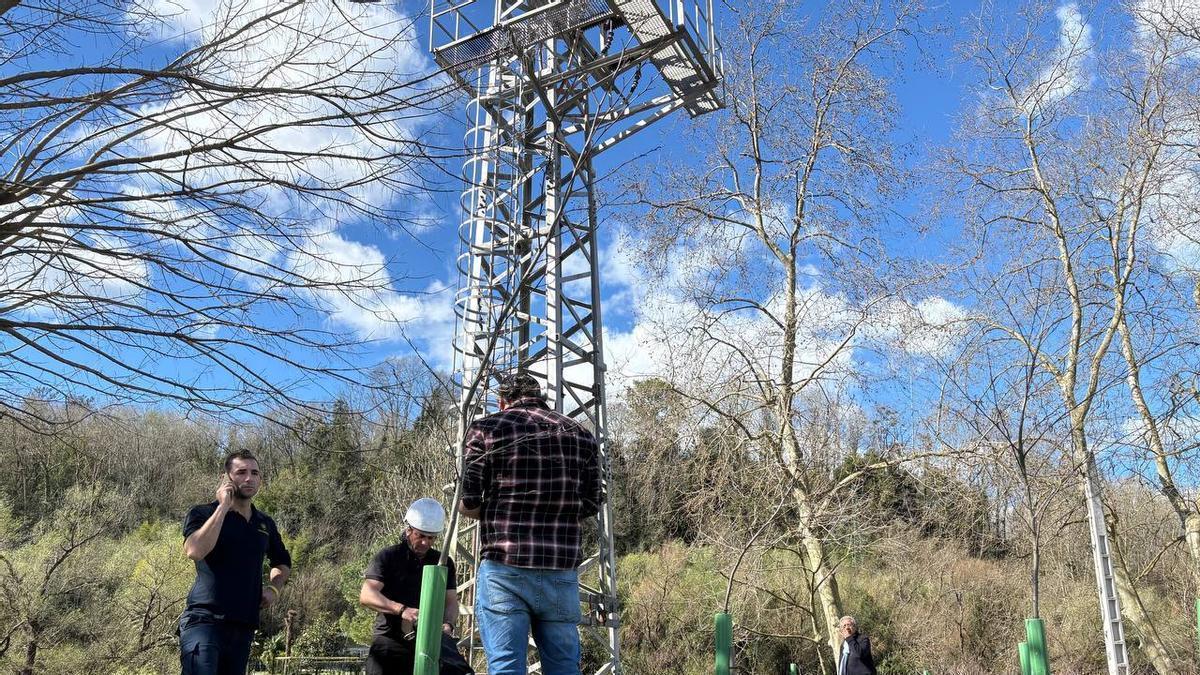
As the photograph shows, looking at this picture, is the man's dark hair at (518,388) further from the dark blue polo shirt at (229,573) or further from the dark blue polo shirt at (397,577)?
the dark blue polo shirt at (229,573)

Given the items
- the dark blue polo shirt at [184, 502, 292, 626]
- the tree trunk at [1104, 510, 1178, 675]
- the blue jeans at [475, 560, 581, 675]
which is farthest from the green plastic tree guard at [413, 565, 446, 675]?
the tree trunk at [1104, 510, 1178, 675]

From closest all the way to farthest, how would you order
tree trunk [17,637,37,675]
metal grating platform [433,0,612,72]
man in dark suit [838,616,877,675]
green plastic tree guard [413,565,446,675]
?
green plastic tree guard [413,565,446,675] < metal grating platform [433,0,612,72] < man in dark suit [838,616,877,675] < tree trunk [17,637,37,675]

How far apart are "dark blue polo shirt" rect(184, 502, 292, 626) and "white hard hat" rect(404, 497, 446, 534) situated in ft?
2.19

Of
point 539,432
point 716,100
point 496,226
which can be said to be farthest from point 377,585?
point 716,100

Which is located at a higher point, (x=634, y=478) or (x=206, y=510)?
(x=634, y=478)

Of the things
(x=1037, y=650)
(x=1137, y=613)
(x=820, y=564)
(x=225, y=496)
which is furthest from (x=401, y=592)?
(x=1137, y=613)

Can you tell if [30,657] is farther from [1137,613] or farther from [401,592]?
[1137,613]

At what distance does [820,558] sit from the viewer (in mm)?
11984

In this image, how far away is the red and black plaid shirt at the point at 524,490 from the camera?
2.91 m

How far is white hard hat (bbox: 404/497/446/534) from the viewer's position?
3779mm

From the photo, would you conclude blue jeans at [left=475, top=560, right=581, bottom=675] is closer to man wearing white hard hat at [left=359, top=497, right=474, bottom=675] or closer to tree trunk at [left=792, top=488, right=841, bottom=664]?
man wearing white hard hat at [left=359, top=497, right=474, bottom=675]

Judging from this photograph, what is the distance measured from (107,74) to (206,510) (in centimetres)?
176

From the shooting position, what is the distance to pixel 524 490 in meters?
2.98

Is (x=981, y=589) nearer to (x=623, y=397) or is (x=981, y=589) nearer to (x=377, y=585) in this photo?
(x=623, y=397)
